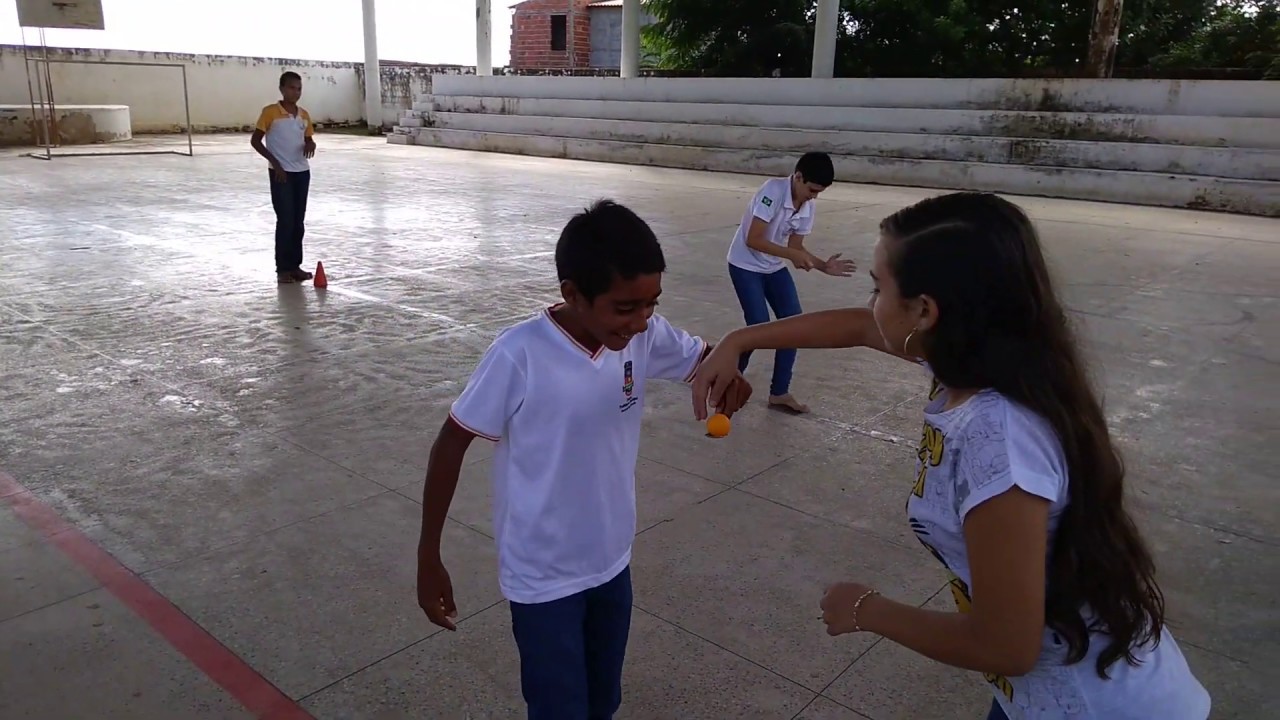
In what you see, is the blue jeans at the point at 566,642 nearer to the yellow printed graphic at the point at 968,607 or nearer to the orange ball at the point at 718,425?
the orange ball at the point at 718,425

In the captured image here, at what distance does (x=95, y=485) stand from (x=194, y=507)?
0.53 meters

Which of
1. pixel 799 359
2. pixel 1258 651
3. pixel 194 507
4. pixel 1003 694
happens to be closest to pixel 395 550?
pixel 194 507

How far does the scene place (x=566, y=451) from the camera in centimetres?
183

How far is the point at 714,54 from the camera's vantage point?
25.6 metres

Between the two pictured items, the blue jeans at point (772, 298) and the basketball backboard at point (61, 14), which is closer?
the blue jeans at point (772, 298)

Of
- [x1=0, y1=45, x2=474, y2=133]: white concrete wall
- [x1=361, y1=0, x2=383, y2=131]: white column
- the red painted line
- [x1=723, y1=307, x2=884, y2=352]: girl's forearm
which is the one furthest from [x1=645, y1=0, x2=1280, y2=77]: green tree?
the red painted line

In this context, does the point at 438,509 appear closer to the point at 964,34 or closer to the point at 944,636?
the point at 944,636

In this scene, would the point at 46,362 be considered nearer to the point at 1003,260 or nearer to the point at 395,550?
the point at 395,550

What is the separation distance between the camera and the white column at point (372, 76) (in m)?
26.5

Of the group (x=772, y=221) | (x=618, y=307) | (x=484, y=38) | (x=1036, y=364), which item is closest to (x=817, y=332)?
(x=618, y=307)

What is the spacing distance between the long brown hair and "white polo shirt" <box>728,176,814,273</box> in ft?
11.7

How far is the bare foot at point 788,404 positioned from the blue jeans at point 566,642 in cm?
317

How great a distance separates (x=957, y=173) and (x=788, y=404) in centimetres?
1293

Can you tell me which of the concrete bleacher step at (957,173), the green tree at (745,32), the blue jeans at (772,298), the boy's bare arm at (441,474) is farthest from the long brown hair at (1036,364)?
the green tree at (745,32)
